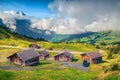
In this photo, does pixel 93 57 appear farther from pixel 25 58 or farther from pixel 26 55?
pixel 25 58

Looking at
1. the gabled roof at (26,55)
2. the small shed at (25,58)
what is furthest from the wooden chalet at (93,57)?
the gabled roof at (26,55)

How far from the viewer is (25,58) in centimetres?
13112

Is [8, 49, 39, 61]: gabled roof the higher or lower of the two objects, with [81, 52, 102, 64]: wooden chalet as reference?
higher

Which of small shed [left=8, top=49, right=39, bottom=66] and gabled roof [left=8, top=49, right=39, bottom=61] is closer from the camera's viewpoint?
small shed [left=8, top=49, right=39, bottom=66]

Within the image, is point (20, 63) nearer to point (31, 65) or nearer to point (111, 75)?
point (31, 65)

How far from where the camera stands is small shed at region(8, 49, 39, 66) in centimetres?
13075

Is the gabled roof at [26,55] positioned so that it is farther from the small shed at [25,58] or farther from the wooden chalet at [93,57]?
the wooden chalet at [93,57]

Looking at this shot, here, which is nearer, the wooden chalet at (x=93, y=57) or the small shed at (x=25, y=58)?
the small shed at (x=25, y=58)

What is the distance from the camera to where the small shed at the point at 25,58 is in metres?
131

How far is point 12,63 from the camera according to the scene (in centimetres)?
13512

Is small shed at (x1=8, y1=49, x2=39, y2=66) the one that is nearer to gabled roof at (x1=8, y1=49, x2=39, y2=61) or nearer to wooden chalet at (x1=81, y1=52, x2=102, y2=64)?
gabled roof at (x1=8, y1=49, x2=39, y2=61)

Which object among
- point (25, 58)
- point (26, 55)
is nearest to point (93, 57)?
point (26, 55)

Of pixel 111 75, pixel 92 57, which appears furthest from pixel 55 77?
pixel 92 57

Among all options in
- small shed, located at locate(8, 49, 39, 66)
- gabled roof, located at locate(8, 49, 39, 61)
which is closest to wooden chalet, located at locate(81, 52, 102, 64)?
small shed, located at locate(8, 49, 39, 66)
